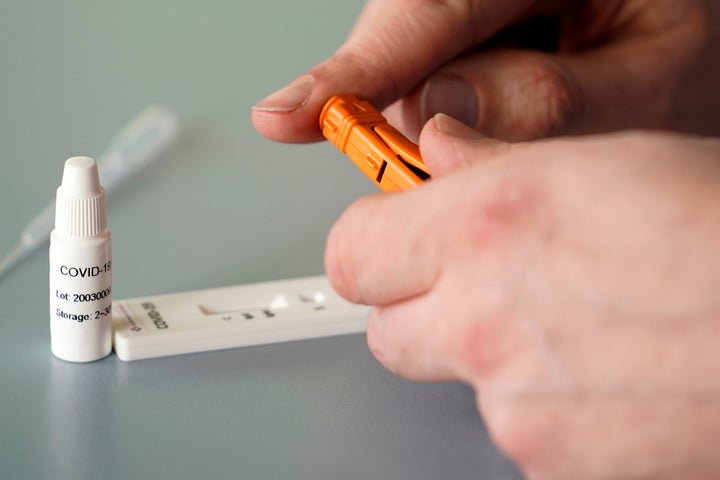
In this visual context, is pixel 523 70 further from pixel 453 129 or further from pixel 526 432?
pixel 526 432

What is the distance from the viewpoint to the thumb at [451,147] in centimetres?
62

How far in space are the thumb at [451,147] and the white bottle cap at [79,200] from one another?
0.27 meters

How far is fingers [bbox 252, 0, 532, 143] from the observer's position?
0.87m

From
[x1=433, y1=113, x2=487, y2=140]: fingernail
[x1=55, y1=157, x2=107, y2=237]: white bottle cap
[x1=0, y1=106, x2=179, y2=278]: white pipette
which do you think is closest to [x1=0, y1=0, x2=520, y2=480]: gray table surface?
[x1=0, y1=106, x2=179, y2=278]: white pipette

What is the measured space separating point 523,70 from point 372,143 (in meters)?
0.34

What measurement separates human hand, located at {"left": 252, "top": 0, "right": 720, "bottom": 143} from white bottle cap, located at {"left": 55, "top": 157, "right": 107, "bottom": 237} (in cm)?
19

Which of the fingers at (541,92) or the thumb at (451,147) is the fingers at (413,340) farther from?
the fingers at (541,92)

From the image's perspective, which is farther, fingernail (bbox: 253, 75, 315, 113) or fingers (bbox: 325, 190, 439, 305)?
fingernail (bbox: 253, 75, 315, 113)

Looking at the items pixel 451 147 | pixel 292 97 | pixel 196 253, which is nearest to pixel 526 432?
pixel 451 147

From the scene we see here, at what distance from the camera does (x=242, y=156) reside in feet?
3.89

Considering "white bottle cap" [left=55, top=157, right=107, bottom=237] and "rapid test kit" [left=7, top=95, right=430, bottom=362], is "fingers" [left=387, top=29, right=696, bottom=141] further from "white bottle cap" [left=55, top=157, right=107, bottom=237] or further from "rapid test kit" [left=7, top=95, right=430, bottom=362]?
"white bottle cap" [left=55, top=157, right=107, bottom=237]

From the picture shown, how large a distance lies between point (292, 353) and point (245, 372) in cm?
6

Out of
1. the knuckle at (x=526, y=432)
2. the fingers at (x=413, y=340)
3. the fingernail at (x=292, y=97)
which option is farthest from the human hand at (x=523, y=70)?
the knuckle at (x=526, y=432)

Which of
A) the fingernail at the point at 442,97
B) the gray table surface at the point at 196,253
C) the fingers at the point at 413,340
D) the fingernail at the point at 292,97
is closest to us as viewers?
the fingers at the point at 413,340
